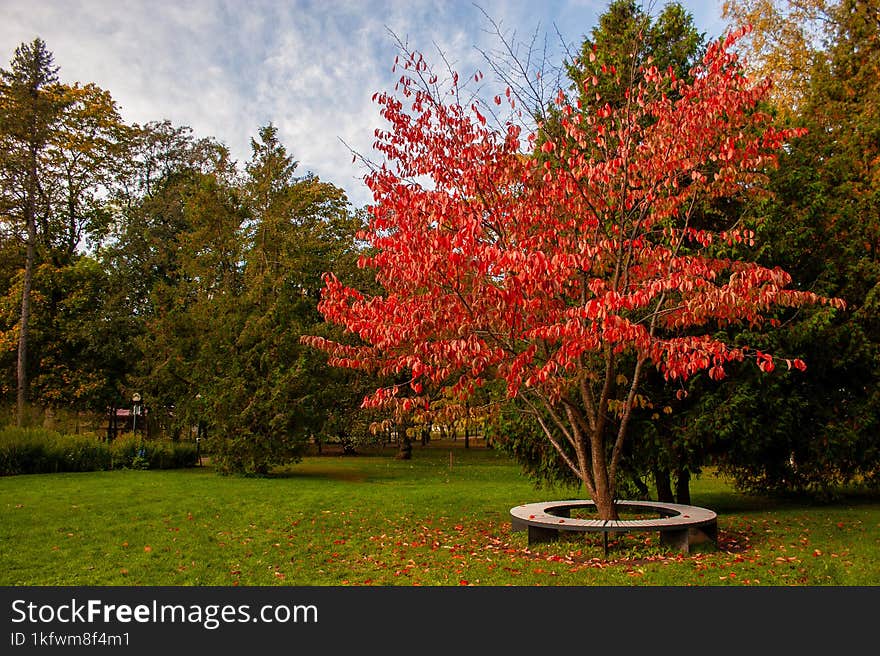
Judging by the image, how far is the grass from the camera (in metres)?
6.25

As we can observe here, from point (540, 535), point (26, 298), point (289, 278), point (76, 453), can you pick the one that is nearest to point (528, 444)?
point (540, 535)

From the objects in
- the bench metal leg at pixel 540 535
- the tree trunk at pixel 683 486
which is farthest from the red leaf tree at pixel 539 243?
the tree trunk at pixel 683 486

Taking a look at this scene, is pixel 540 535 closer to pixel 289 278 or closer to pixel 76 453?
pixel 289 278

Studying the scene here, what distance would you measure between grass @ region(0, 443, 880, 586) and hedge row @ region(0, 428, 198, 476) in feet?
12.0

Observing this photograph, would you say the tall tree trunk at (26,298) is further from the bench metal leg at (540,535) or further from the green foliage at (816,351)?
the green foliage at (816,351)

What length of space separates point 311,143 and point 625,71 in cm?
577

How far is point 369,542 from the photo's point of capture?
27.3 feet

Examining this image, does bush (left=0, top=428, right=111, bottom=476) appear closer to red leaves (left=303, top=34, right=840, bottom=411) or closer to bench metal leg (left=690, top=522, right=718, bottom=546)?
red leaves (left=303, top=34, right=840, bottom=411)

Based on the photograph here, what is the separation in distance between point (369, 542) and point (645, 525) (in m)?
3.46

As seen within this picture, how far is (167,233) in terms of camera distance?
28266 millimetres
